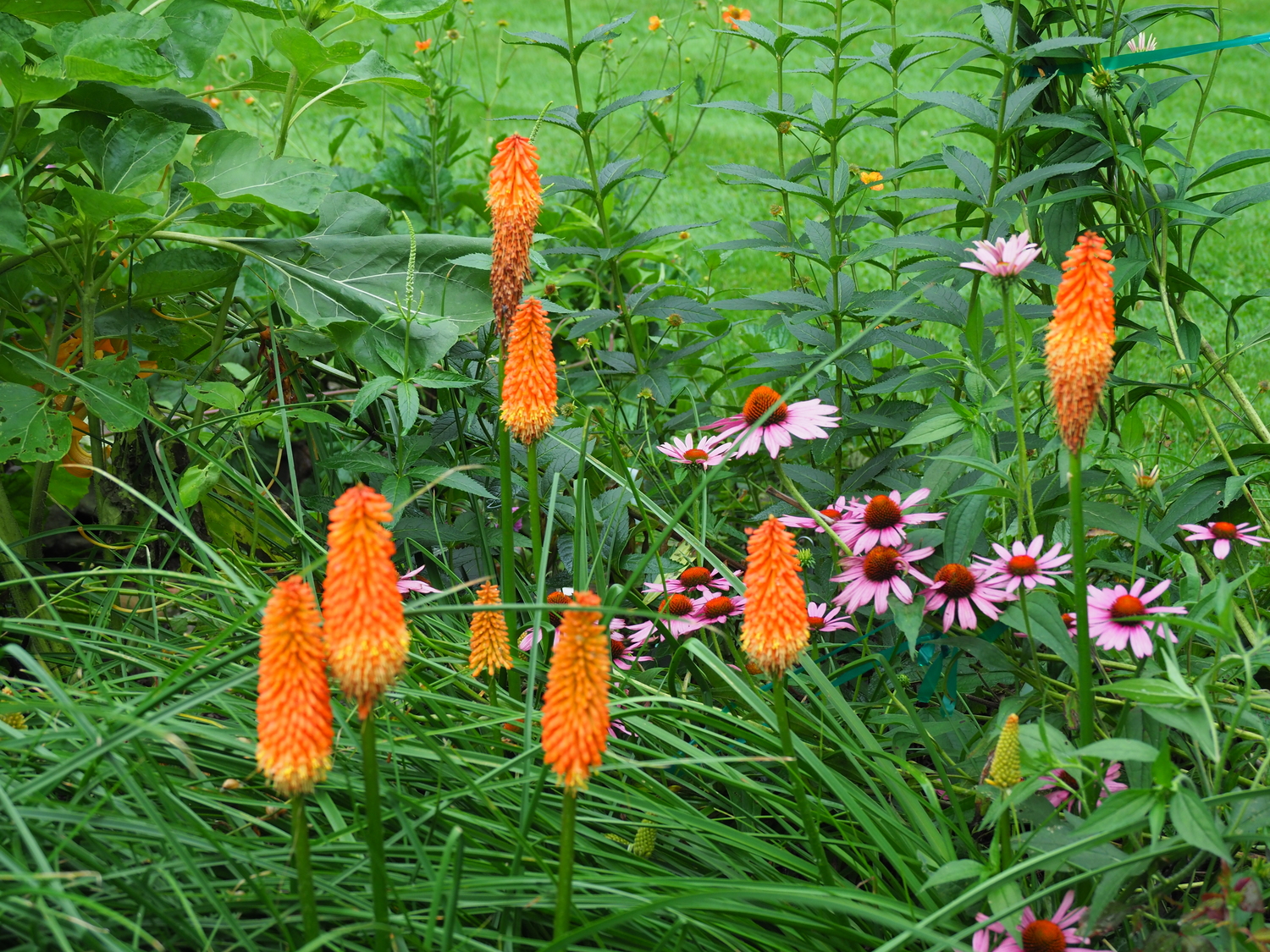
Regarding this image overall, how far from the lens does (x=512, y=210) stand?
1.62 metres

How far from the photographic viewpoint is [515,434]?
1.58 meters

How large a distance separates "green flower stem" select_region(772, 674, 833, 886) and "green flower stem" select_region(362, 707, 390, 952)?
1.57 ft

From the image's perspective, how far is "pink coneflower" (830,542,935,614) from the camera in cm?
181

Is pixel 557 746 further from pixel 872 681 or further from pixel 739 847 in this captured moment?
pixel 872 681

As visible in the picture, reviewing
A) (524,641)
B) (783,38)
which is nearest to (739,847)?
(524,641)

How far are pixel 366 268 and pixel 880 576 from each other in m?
1.33

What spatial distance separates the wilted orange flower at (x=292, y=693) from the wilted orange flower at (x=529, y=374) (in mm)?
522

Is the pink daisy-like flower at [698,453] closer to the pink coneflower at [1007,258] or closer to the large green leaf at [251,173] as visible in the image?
the pink coneflower at [1007,258]

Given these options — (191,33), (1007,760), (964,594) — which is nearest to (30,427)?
(191,33)

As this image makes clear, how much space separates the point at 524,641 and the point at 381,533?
93 centimetres

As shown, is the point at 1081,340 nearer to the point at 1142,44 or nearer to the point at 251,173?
the point at 1142,44

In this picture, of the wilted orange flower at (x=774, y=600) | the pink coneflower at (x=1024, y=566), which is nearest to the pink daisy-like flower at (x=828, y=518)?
the pink coneflower at (x=1024, y=566)

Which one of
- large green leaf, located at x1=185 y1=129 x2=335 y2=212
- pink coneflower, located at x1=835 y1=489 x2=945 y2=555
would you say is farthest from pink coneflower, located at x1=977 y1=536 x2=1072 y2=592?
large green leaf, located at x1=185 y1=129 x2=335 y2=212

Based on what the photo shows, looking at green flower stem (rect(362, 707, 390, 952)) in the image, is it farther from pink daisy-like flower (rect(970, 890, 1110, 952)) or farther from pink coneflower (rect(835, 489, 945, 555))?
pink coneflower (rect(835, 489, 945, 555))
